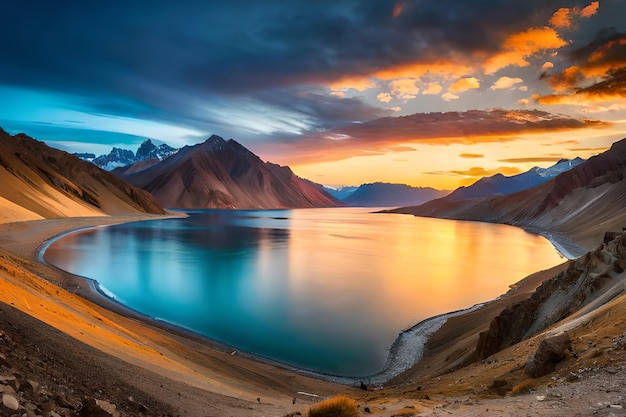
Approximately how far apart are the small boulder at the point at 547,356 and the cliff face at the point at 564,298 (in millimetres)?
5780

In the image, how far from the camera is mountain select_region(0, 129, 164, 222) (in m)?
73.2

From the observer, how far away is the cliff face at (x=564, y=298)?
13.1 metres

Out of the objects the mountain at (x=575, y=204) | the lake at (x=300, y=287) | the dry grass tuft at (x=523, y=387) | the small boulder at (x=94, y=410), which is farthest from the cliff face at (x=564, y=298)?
the mountain at (x=575, y=204)

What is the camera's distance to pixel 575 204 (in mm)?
109438

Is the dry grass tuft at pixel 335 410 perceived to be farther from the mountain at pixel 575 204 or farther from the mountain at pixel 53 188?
the mountain at pixel 575 204

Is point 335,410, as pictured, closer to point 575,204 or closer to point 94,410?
point 94,410

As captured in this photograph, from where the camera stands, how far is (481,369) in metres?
10.1

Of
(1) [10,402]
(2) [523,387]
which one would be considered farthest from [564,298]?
(1) [10,402]

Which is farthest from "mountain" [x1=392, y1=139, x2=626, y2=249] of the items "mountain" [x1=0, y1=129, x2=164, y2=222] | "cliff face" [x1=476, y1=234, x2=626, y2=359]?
"mountain" [x1=0, y1=129, x2=164, y2=222]

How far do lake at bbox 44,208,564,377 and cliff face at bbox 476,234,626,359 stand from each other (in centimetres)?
508

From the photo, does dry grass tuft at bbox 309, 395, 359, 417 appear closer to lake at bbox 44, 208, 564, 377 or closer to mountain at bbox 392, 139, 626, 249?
lake at bbox 44, 208, 564, 377

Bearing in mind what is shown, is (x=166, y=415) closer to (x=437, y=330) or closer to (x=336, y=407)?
(x=336, y=407)

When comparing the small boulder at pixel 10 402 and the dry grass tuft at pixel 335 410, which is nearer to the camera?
the small boulder at pixel 10 402

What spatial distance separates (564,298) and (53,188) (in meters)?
108
